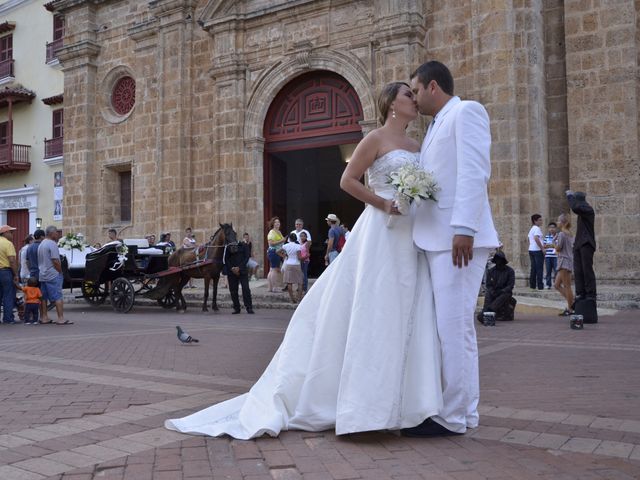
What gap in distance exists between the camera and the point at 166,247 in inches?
604

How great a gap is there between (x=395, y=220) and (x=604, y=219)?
11.0 m

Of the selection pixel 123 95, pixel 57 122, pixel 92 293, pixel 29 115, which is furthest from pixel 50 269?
pixel 29 115

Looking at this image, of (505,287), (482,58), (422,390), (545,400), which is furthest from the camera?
(482,58)

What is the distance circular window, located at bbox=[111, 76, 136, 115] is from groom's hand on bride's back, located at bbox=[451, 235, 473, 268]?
62.6 ft

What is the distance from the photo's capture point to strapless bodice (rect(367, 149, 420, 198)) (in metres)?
3.84

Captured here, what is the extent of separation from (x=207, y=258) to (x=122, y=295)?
2058mm

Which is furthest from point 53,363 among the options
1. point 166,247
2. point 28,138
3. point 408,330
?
point 28,138

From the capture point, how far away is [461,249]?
355cm

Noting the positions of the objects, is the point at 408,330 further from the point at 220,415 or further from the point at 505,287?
the point at 505,287

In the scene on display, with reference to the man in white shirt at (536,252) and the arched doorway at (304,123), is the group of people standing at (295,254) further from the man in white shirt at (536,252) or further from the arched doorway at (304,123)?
the man in white shirt at (536,252)

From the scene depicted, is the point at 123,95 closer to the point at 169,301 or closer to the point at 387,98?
the point at 169,301

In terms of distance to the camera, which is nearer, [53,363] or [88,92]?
[53,363]

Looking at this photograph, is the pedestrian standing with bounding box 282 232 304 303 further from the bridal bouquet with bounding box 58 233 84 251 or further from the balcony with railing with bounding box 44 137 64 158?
the balcony with railing with bounding box 44 137 64 158

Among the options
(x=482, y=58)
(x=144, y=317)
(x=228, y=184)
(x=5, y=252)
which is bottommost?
(x=144, y=317)
